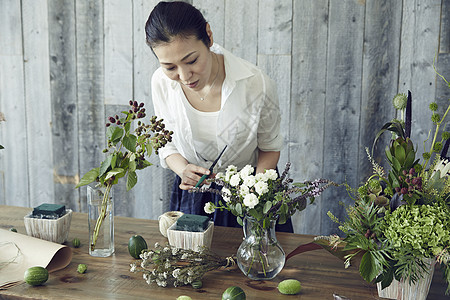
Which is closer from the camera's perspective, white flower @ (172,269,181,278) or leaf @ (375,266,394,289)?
leaf @ (375,266,394,289)

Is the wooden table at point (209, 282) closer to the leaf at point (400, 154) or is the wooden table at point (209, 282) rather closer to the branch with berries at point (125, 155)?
the branch with berries at point (125, 155)

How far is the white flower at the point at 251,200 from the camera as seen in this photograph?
1.26 meters

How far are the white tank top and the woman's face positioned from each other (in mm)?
242

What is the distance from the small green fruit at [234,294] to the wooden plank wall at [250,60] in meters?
1.70

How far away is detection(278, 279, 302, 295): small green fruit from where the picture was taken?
1.28 meters

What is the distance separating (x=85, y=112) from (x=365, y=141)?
181 cm

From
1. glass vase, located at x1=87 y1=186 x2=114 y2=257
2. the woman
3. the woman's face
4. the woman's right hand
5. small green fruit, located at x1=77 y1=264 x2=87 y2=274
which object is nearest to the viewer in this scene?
small green fruit, located at x1=77 y1=264 x2=87 y2=274

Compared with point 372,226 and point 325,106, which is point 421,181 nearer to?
point 372,226

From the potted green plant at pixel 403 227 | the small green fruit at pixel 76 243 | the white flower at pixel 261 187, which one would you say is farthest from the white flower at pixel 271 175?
the small green fruit at pixel 76 243

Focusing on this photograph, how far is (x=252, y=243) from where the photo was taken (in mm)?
1343

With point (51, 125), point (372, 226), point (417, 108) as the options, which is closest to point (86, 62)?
point (51, 125)

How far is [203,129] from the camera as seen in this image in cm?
210

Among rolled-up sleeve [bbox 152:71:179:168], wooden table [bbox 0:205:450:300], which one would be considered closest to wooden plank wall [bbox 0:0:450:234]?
rolled-up sleeve [bbox 152:71:179:168]

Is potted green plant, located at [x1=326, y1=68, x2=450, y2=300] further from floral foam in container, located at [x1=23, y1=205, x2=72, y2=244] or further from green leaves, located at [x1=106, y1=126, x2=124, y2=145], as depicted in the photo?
floral foam in container, located at [x1=23, y1=205, x2=72, y2=244]
